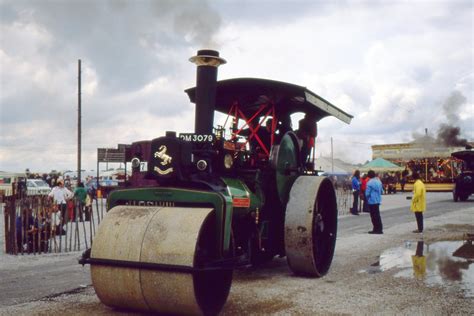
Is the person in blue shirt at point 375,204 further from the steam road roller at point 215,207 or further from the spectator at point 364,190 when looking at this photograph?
the spectator at point 364,190

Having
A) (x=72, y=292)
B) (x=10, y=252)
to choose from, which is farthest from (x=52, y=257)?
(x=72, y=292)

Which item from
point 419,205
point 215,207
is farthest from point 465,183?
point 215,207

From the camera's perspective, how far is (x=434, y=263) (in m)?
7.00

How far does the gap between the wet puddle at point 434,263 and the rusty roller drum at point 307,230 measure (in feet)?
1.94

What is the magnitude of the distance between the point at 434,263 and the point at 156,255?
Result: 14.7 ft

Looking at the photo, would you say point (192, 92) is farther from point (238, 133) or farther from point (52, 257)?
point (52, 257)

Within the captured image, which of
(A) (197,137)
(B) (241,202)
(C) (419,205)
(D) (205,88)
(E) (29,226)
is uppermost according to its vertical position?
(D) (205,88)

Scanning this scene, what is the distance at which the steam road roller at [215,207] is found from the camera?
403 cm

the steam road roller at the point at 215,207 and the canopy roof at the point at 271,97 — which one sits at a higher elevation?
the canopy roof at the point at 271,97

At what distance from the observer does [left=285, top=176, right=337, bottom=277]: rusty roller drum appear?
19.0 ft

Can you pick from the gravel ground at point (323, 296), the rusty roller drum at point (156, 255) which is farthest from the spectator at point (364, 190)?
the rusty roller drum at point (156, 255)

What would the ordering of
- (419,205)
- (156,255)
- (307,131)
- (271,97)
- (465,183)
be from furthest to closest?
(465,183), (419,205), (307,131), (271,97), (156,255)

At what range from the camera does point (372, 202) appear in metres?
10.4

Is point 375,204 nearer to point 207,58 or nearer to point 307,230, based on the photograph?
point 307,230
